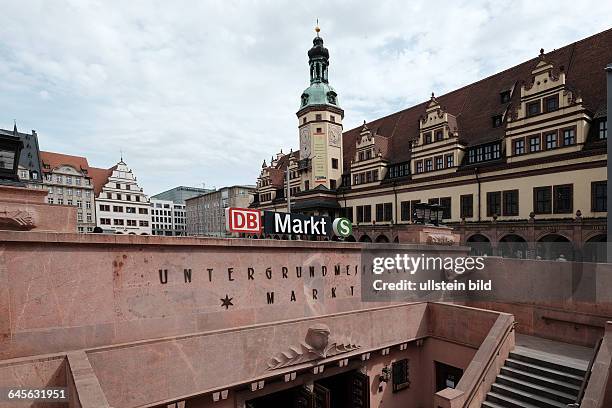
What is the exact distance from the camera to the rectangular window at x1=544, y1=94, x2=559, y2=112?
28059 millimetres

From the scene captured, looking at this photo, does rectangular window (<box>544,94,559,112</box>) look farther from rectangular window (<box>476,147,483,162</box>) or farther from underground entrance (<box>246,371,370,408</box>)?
underground entrance (<box>246,371,370,408</box>)

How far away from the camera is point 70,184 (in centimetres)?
6016

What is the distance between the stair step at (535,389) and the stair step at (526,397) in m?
0.12

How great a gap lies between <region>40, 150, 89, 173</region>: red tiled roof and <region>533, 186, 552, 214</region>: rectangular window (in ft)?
231

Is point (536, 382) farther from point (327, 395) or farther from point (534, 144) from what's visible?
point (534, 144)

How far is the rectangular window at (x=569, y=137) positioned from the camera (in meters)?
26.7

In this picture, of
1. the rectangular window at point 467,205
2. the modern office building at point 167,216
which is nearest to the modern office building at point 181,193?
the modern office building at point 167,216

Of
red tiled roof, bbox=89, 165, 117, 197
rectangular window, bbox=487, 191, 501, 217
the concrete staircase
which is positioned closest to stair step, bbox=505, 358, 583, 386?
the concrete staircase

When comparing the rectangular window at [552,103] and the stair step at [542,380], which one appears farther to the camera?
the rectangular window at [552,103]

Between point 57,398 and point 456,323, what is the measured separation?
16.6 meters

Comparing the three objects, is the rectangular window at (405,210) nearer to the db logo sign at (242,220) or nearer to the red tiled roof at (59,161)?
the db logo sign at (242,220)

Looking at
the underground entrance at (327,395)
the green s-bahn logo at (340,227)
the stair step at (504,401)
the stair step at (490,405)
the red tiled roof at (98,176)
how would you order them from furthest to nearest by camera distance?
the red tiled roof at (98,176) < the green s-bahn logo at (340,227) < the underground entrance at (327,395) < the stair step at (490,405) < the stair step at (504,401)

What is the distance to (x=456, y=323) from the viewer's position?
55.8 ft

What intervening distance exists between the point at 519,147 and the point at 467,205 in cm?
716
